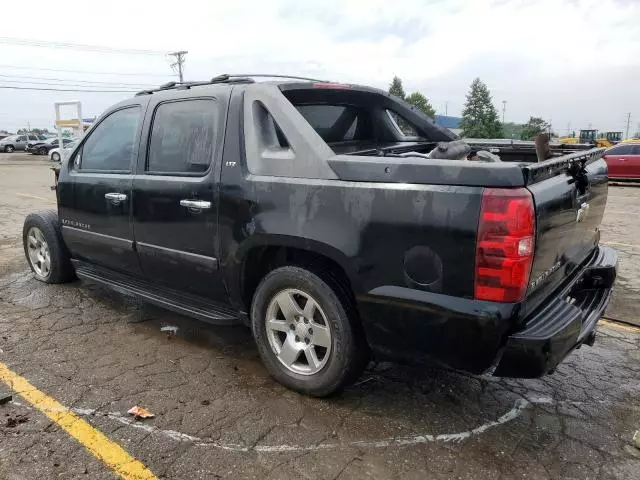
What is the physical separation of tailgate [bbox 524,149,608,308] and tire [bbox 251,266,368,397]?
3.02 feet

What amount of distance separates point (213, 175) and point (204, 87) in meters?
0.68

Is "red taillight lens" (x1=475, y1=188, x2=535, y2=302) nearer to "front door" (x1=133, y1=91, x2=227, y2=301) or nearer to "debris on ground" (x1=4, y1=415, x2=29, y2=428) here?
"front door" (x1=133, y1=91, x2=227, y2=301)

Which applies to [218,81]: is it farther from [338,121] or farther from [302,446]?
[302,446]

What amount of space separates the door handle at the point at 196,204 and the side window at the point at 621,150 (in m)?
17.6

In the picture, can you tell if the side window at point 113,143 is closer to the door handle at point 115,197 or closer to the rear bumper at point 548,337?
the door handle at point 115,197

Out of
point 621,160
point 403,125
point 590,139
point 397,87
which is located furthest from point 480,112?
point 403,125

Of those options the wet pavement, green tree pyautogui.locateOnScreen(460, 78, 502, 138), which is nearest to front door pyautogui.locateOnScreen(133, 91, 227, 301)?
the wet pavement

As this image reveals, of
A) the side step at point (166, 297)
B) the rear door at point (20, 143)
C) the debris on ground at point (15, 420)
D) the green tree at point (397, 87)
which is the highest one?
the green tree at point (397, 87)

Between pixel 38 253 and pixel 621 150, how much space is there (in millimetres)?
17834

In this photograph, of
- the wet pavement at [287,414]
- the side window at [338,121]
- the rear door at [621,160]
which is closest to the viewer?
the wet pavement at [287,414]

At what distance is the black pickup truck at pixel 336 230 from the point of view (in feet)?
7.63

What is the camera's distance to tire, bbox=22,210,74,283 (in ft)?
16.2

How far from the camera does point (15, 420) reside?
281 cm

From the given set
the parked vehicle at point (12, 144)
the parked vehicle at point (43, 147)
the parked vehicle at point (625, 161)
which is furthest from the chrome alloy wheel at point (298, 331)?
the parked vehicle at point (12, 144)
